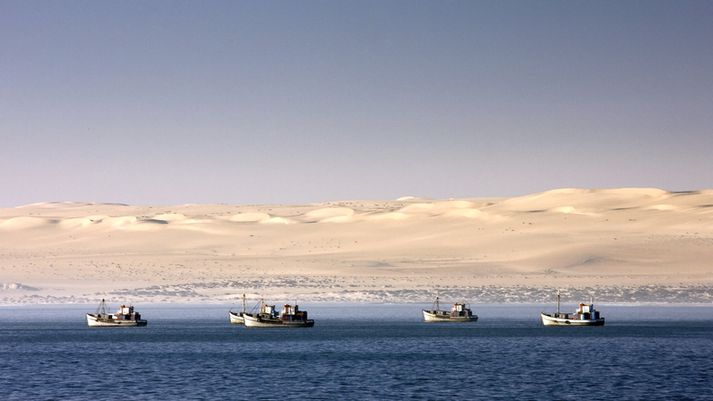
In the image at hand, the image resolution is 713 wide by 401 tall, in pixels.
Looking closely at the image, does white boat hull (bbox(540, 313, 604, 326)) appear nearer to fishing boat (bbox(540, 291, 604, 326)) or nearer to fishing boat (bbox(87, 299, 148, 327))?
Answer: fishing boat (bbox(540, 291, 604, 326))

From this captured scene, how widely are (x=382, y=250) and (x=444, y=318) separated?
49.6m

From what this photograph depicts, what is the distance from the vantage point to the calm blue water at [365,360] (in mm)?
56219

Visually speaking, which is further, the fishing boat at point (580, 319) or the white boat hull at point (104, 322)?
the white boat hull at point (104, 322)

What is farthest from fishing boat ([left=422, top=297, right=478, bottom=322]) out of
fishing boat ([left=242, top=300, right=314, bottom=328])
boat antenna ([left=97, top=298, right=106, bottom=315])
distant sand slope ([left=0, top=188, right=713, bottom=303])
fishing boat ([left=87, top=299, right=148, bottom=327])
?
boat antenna ([left=97, top=298, right=106, bottom=315])

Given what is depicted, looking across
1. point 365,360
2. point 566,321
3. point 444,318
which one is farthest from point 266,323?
point 365,360

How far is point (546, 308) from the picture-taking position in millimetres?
127500

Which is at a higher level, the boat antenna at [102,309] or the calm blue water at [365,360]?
the boat antenna at [102,309]

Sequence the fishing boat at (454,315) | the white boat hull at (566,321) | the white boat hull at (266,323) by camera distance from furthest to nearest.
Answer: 1. the fishing boat at (454,315)
2. the white boat hull at (266,323)
3. the white boat hull at (566,321)

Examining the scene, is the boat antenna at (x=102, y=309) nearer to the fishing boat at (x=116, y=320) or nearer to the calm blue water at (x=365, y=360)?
the fishing boat at (x=116, y=320)

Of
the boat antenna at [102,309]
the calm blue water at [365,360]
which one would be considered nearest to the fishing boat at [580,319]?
the calm blue water at [365,360]

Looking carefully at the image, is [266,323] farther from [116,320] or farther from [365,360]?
[365,360]

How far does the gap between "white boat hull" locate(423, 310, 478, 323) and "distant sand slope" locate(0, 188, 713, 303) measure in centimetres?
1326

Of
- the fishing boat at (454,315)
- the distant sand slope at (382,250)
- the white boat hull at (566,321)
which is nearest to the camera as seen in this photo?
the white boat hull at (566,321)

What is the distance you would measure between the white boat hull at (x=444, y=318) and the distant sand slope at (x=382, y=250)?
43.5 ft
